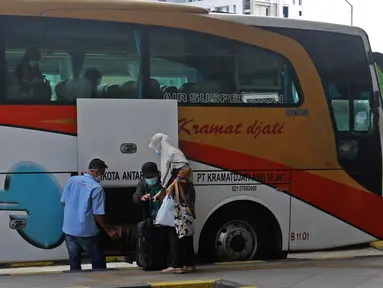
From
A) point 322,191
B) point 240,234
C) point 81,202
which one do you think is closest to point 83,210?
point 81,202

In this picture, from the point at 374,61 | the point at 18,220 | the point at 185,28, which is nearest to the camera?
the point at 18,220

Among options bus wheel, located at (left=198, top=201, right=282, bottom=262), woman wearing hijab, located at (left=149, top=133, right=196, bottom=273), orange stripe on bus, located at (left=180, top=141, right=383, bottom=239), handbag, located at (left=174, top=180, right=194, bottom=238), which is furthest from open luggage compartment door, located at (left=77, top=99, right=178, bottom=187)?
bus wheel, located at (left=198, top=201, right=282, bottom=262)

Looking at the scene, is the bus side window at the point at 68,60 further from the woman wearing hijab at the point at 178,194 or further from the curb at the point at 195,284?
the curb at the point at 195,284

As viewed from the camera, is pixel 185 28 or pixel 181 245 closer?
pixel 181 245

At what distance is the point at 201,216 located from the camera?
8742 mm

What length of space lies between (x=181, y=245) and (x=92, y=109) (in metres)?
2.04

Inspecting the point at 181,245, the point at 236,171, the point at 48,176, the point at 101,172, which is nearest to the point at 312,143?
the point at 236,171

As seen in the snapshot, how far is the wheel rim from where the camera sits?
891 centimetres

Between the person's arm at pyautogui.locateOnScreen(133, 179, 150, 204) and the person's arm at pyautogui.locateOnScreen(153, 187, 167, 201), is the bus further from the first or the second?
the person's arm at pyautogui.locateOnScreen(153, 187, 167, 201)

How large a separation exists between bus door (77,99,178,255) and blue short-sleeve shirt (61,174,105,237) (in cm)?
34

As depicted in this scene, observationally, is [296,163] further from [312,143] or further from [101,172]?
[101,172]

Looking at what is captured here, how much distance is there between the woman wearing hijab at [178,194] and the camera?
7.91m

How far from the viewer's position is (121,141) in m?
8.38

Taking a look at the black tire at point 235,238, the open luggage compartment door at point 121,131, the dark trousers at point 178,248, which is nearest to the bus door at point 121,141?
the open luggage compartment door at point 121,131
